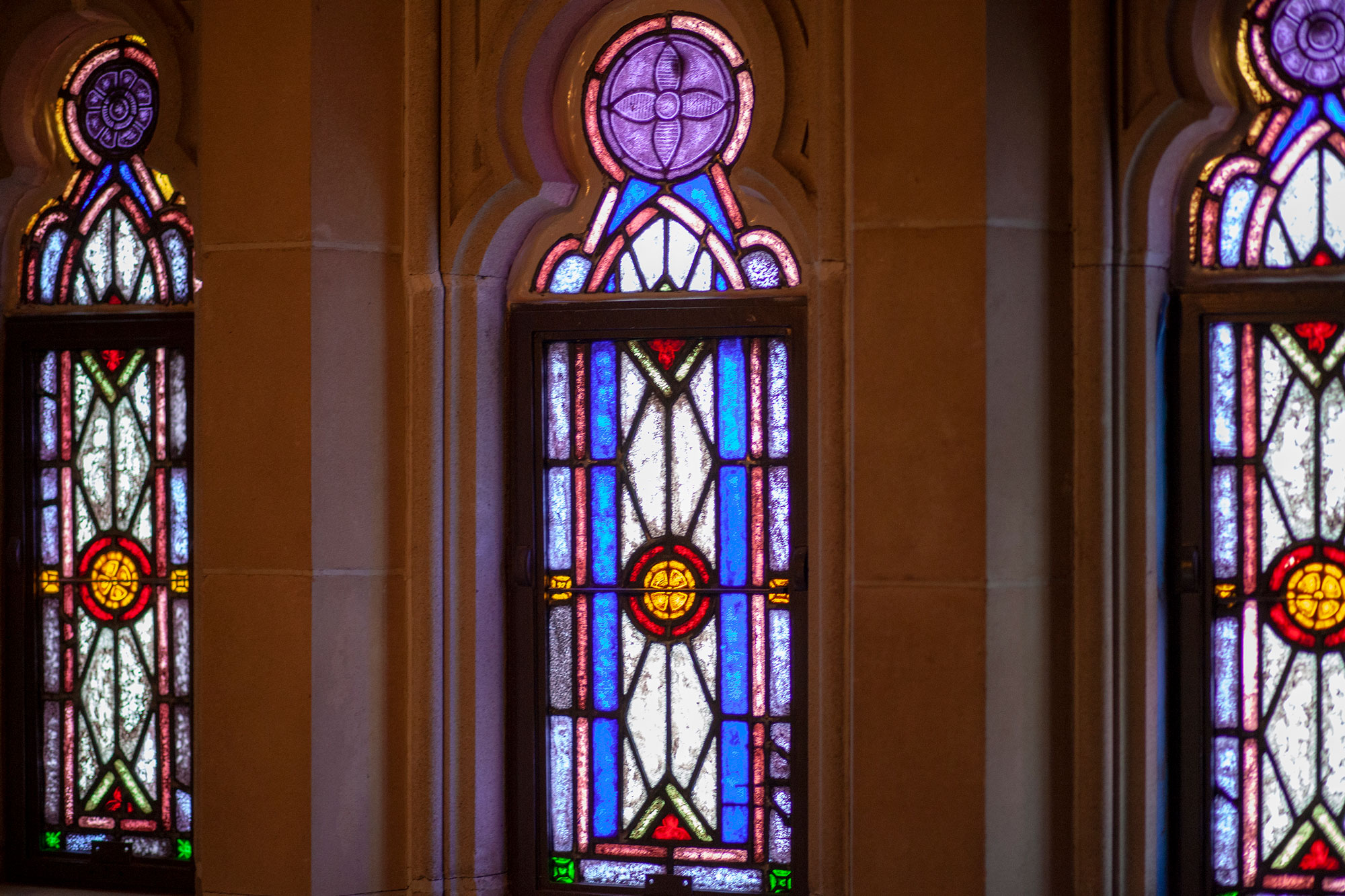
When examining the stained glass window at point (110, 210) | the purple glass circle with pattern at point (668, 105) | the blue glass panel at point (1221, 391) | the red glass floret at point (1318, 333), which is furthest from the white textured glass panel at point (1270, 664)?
the stained glass window at point (110, 210)

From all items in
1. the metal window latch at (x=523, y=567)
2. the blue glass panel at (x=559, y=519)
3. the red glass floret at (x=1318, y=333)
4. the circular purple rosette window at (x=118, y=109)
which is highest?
the circular purple rosette window at (x=118, y=109)

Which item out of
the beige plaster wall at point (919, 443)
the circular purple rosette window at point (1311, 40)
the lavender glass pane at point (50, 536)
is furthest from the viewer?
the lavender glass pane at point (50, 536)

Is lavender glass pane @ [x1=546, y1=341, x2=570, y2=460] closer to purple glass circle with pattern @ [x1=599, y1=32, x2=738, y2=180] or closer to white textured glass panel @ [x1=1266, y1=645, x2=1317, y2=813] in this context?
purple glass circle with pattern @ [x1=599, y1=32, x2=738, y2=180]

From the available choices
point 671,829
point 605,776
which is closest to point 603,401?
point 605,776

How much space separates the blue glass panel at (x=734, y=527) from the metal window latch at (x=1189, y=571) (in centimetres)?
109

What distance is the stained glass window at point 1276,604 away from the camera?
3.39 meters

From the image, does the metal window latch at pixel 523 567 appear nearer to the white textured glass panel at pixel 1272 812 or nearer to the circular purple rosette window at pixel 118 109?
the circular purple rosette window at pixel 118 109

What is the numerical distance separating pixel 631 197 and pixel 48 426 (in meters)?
1.85

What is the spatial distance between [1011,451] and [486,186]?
60.1 inches

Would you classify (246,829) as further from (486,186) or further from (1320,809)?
(1320,809)

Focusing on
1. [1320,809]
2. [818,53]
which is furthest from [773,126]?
[1320,809]

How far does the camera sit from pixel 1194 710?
11.3 feet

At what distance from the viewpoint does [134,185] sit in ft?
13.1

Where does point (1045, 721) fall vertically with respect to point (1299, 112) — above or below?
below
